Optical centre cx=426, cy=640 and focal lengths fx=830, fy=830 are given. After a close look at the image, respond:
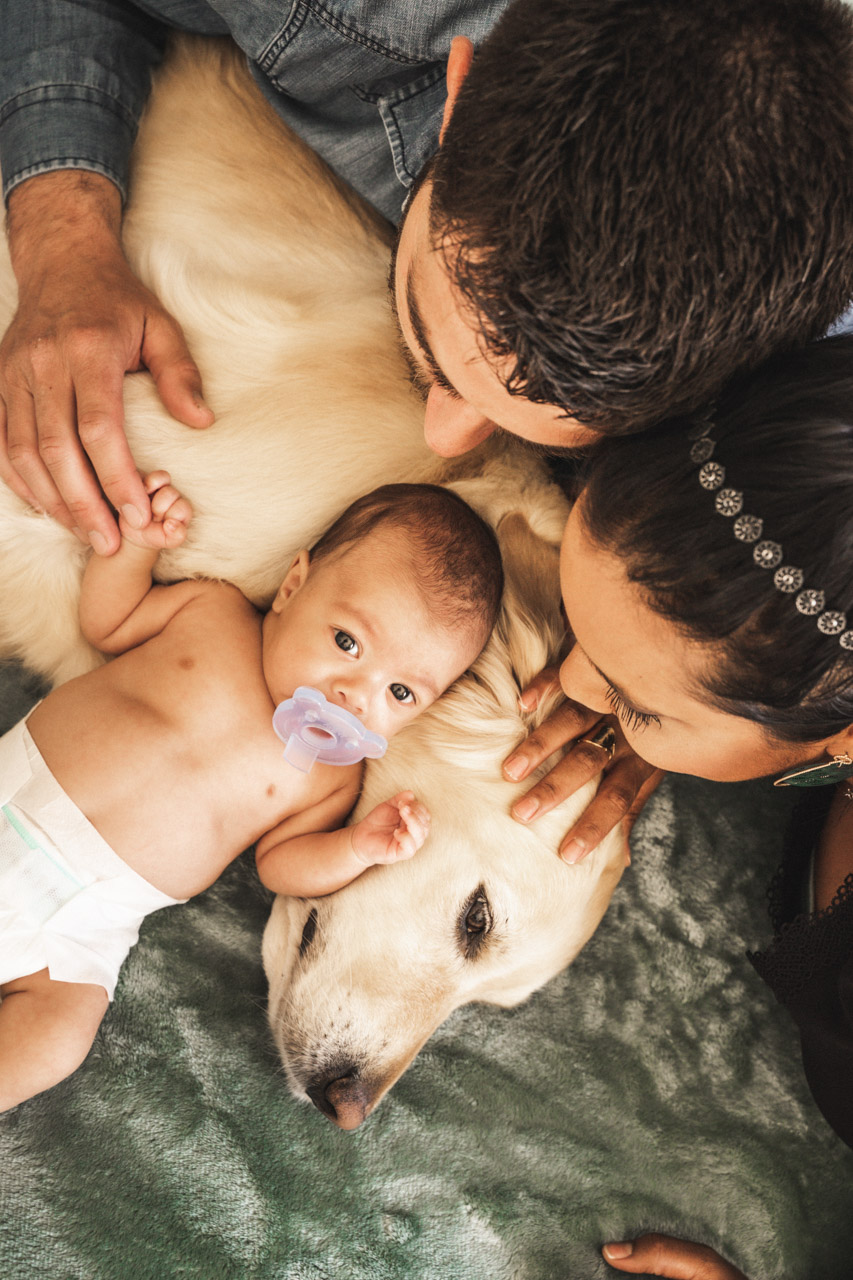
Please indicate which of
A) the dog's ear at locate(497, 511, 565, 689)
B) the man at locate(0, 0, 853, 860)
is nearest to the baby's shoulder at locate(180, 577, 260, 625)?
the man at locate(0, 0, 853, 860)

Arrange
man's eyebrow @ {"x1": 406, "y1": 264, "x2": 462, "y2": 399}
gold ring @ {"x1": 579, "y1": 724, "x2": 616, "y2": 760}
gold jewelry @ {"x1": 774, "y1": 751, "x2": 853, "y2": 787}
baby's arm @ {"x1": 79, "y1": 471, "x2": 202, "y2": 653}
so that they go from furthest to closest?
1. gold ring @ {"x1": 579, "y1": 724, "x2": 616, "y2": 760}
2. baby's arm @ {"x1": 79, "y1": 471, "x2": 202, "y2": 653}
3. gold jewelry @ {"x1": 774, "y1": 751, "x2": 853, "y2": 787}
4. man's eyebrow @ {"x1": 406, "y1": 264, "x2": 462, "y2": 399}

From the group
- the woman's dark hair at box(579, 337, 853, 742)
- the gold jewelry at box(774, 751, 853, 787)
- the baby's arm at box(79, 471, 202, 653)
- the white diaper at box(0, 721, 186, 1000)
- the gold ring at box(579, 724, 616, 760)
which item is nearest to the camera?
the woman's dark hair at box(579, 337, 853, 742)

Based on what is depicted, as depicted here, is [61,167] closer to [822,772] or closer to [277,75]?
[277,75]

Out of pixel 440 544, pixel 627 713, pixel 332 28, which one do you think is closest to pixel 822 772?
pixel 627 713

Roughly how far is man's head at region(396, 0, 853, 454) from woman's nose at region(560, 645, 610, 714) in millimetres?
511

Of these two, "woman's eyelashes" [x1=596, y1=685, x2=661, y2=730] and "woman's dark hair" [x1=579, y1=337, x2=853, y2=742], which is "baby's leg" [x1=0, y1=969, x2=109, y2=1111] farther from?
"woman's dark hair" [x1=579, y1=337, x2=853, y2=742]

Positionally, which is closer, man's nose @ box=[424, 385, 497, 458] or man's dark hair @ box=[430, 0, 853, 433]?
man's dark hair @ box=[430, 0, 853, 433]

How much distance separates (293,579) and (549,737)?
553mm

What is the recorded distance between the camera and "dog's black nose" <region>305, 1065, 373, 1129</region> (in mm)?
1394

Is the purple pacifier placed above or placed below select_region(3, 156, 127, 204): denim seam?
below

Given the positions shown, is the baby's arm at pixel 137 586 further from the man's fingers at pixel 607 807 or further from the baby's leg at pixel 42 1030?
the man's fingers at pixel 607 807

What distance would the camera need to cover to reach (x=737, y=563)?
37.7 inches

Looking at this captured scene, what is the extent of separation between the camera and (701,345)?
2.84 ft

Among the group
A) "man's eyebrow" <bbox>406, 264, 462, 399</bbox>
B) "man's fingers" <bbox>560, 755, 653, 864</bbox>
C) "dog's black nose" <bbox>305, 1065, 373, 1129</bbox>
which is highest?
"man's eyebrow" <bbox>406, 264, 462, 399</bbox>
